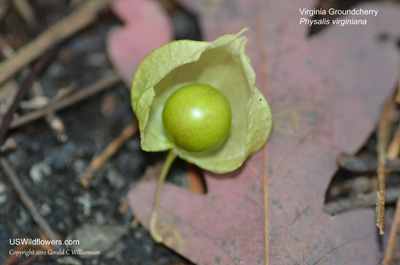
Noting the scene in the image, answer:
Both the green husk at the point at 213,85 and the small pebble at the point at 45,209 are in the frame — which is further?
the small pebble at the point at 45,209

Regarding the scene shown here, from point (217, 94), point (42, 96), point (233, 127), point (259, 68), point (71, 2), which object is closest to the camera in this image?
point (217, 94)

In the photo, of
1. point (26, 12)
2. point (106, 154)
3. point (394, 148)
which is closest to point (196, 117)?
point (106, 154)

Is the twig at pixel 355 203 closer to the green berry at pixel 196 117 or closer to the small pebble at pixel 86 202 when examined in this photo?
the green berry at pixel 196 117

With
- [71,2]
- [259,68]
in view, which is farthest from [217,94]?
[71,2]

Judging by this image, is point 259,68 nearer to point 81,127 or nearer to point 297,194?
point 297,194

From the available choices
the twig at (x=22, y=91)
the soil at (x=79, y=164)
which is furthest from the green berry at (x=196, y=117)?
the twig at (x=22, y=91)

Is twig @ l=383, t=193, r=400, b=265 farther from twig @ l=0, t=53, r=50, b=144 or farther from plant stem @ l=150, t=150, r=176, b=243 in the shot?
twig @ l=0, t=53, r=50, b=144
